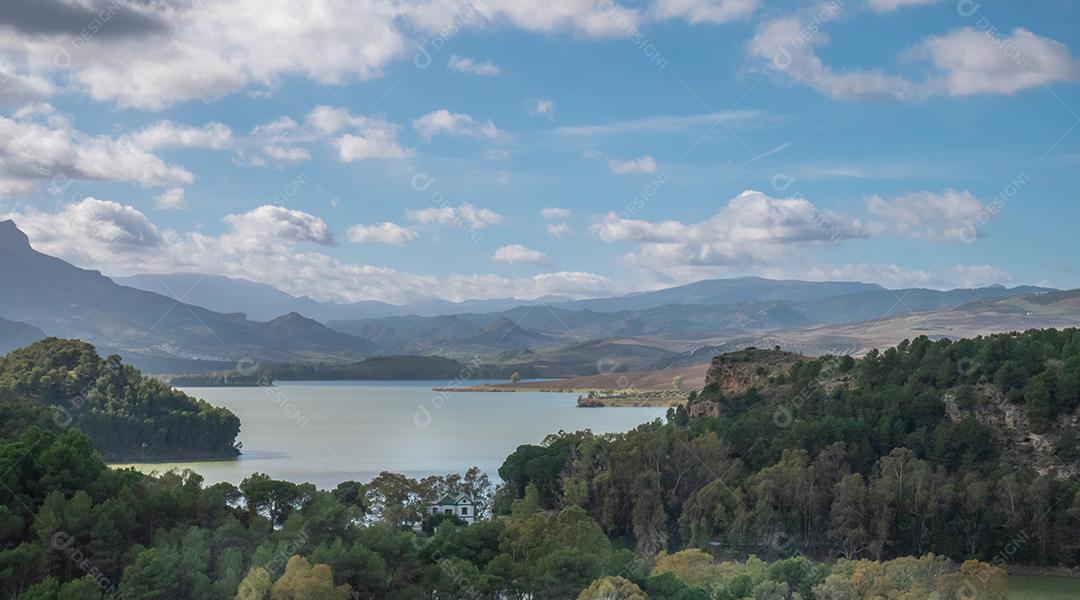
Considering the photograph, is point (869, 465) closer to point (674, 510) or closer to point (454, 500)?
point (674, 510)

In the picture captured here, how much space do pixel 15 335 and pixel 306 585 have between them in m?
160

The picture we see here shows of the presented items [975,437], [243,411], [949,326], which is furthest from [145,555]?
[949,326]

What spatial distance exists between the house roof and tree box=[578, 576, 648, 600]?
16.8m

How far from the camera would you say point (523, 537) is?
24703mm

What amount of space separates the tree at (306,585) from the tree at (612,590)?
465cm

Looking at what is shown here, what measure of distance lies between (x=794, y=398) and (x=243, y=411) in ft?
223

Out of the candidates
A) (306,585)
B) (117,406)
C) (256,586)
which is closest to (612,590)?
(306,585)

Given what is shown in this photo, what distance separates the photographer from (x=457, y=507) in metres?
37.7

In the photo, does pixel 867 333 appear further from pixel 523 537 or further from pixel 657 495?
pixel 523 537

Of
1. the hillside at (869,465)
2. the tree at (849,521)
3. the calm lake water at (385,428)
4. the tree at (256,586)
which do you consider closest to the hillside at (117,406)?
the calm lake water at (385,428)

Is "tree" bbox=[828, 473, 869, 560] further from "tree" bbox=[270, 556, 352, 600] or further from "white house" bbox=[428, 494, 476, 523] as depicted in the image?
"tree" bbox=[270, 556, 352, 600]

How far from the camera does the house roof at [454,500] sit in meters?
37.4

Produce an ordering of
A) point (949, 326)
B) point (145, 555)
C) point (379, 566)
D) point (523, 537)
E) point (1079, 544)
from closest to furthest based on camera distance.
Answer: point (145, 555) → point (379, 566) → point (523, 537) → point (1079, 544) → point (949, 326)

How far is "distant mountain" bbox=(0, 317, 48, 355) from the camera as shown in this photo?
152750 millimetres
